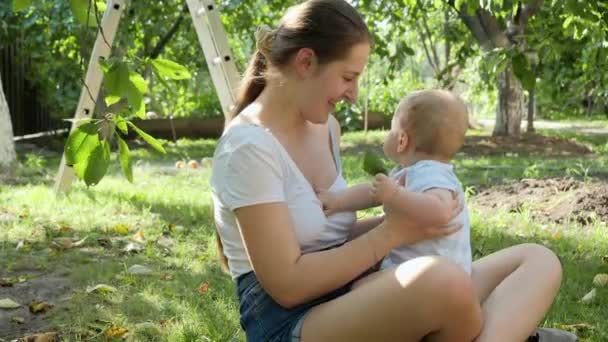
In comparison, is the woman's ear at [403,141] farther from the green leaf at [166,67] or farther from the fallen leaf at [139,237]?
the fallen leaf at [139,237]

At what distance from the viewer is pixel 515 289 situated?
6.92ft

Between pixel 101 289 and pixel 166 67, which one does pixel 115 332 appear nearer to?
pixel 101 289

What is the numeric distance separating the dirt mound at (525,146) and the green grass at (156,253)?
2.78m

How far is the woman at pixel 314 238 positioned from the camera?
5.92 ft

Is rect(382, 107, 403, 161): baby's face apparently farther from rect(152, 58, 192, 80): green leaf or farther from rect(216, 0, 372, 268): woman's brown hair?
rect(152, 58, 192, 80): green leaf

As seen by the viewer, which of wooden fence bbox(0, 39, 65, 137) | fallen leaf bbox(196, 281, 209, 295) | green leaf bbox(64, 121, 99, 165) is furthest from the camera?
wooden fence bbox(0, 39, 65, 137)

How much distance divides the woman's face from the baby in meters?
0.20

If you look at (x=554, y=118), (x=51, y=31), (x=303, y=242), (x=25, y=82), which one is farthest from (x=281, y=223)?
(x=554, y=118)

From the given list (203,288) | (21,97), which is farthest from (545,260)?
(21,97)

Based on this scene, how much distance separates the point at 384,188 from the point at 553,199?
354cm

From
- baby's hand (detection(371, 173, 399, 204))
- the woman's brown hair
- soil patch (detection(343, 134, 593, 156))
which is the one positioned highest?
the woman's brown hair

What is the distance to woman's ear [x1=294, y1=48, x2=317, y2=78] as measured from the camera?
76.7 inches

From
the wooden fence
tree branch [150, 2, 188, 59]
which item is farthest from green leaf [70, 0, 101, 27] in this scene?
tree branch [150, 2, 188, 59]

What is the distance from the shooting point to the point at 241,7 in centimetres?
1180
